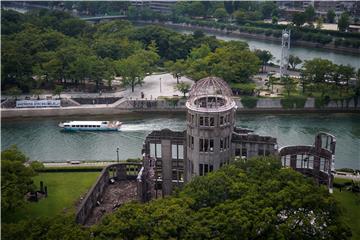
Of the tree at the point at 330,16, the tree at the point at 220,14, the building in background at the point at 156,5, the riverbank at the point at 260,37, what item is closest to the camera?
the riverbank at the point at 260,37

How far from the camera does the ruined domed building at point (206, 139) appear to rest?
46.6 m

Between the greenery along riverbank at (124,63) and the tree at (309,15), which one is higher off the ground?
the tree at (309,15)

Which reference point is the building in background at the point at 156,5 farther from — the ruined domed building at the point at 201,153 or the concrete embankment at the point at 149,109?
the ruined domed building at the point at 201,153

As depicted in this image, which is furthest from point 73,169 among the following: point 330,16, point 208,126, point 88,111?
point 330,16

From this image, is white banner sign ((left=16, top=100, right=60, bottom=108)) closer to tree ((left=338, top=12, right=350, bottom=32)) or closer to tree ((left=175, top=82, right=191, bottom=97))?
tree ((left=175, top=82, right=191, bottom=97))

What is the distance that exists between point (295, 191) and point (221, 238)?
707 cm

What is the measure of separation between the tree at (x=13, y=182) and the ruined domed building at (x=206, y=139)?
11.8 metres

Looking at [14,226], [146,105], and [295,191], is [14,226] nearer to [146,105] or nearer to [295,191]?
[295,191]

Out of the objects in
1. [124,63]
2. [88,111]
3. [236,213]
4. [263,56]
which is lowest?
[236,213]

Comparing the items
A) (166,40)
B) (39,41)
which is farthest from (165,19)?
(39,41)

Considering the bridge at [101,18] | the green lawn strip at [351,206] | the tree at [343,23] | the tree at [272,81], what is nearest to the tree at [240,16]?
the tree at [343,23]

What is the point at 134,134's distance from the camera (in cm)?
7638

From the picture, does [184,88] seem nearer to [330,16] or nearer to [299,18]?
[299,18]

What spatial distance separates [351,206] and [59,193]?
2919 centimetres
